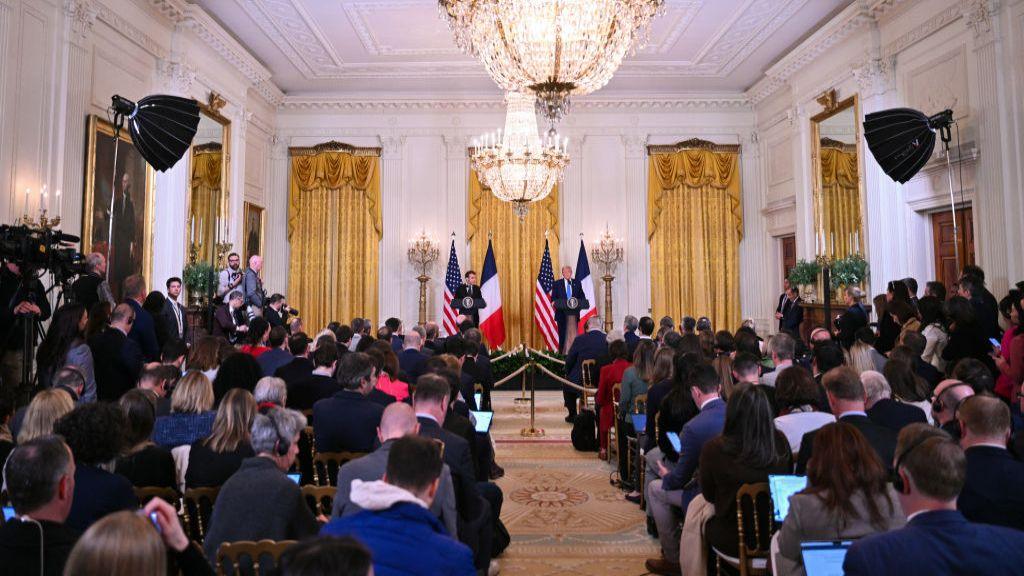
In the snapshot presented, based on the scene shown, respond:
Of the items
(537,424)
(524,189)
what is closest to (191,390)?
(537,424)

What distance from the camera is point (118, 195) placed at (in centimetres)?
831

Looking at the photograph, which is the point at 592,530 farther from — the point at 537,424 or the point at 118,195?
the point at 118,195

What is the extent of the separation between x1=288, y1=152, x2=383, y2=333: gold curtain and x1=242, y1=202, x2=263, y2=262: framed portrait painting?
27.2 inches

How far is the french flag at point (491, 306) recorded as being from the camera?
44.2 ft

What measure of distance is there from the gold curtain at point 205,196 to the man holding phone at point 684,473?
8.62 metres

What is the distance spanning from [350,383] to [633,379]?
2749 mm

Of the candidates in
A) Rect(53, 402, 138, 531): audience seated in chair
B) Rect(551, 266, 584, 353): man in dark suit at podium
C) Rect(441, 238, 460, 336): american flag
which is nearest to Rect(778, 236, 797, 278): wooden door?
Rect(551, 266, 584, 353): man in dark suit at podium

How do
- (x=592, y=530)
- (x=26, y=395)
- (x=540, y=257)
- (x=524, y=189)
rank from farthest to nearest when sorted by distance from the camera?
1. (x=540, y=257)
2. (x=524, y=189)
3. (x=26, y=395)
4. (x=592, y=530)

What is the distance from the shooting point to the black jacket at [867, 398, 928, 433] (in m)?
3.39

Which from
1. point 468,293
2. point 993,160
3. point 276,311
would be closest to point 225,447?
point 276,311

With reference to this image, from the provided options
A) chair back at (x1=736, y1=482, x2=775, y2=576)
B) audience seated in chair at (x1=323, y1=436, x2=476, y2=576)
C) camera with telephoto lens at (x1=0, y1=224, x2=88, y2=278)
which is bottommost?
chair back at (x1=736, y1=482, x2=775, y2=576)

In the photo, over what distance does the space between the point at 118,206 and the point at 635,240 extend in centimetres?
961

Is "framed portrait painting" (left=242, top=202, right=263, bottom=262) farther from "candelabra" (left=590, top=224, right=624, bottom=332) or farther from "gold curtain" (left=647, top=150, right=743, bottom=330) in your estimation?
"gold curtain" (left=647, top=150, right=743, bottom=330)

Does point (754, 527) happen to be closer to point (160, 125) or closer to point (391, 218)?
point (160, 125)
